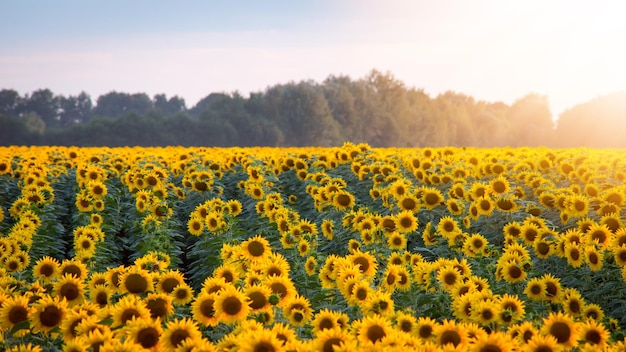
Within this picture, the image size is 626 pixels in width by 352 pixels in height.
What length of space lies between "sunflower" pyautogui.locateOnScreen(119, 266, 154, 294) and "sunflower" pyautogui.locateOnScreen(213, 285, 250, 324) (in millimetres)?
809

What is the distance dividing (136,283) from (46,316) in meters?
0.97

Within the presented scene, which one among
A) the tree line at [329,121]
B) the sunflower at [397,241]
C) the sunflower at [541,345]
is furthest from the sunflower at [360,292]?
the tree line at [329,121]

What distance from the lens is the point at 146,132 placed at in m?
55.0

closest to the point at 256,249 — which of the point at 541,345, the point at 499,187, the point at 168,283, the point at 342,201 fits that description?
the point at 168,283

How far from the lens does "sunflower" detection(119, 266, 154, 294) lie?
490 cm

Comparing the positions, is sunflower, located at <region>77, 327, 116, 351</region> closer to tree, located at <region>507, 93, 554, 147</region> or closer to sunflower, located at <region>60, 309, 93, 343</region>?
sunflower, located at <region>60, 309, 93, 343</region>

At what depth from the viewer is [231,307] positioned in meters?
4.34

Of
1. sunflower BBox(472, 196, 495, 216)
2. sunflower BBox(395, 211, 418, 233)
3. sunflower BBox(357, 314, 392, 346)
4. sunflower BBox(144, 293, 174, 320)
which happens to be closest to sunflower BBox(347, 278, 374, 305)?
sunflower BBox(357, 314, 392, 346)

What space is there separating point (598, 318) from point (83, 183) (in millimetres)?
9453

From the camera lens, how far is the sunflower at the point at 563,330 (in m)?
3.98

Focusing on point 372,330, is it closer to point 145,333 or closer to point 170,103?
point 145,333

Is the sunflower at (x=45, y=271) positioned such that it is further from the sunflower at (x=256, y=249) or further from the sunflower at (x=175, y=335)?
the sunflower at (x=175, y=335)

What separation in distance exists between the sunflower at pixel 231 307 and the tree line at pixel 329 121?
Answer: 5183 cm

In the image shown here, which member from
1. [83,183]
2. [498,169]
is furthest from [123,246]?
[498,169]
